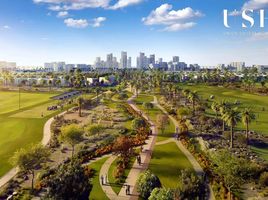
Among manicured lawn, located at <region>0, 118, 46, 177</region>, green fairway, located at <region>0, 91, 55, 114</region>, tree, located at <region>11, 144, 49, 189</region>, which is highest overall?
green fairway, located at <region>0, 91, 55, 114</region>

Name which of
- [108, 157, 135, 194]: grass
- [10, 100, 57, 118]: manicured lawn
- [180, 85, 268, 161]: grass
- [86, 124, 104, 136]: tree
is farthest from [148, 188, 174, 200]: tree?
[10, 100, 57, 118]: manicured lawn

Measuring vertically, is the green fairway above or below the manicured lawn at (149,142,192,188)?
above

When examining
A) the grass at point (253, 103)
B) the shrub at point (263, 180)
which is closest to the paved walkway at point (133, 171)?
the shrub at point (263, 180)

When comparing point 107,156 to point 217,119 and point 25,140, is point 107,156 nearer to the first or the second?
point 25,140

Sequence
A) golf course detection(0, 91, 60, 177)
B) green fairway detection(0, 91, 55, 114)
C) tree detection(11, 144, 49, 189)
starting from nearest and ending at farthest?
tree detection(11, 144, 49, 189) < golf course detection(0, 91, 60, 177) < green fairway detection(0, 91, 55, 114)

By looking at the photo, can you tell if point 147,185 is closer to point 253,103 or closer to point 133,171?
point 133,171

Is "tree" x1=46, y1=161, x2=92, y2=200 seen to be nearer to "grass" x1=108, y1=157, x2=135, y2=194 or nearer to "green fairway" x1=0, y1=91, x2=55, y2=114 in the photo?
"grass" x1=108, y1=157, x2=135, y2=194

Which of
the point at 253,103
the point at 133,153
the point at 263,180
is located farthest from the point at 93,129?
the point at 253,103

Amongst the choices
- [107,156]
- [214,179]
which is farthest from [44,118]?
[214,179]
